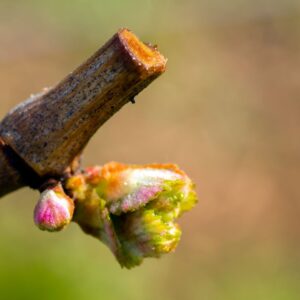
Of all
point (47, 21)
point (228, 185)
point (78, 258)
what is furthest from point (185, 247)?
point (47, 21)

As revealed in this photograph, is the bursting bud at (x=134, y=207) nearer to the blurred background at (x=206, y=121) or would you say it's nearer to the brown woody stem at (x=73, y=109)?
the brown woody stem at (x=73, y=109)

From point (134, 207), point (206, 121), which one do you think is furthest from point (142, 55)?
point (206, 121)

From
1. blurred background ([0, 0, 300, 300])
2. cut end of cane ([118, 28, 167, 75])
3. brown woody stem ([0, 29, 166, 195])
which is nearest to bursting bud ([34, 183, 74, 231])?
brown woody stem ([0, 29, 166, 195])

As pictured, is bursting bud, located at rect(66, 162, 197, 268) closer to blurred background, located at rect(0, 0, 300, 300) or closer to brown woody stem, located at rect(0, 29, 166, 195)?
brown woody stem, located at rect(0, 29, 166, 195)

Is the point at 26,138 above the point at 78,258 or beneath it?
above

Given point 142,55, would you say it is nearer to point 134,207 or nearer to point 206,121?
point 134,207

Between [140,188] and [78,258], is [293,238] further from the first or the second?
[140,188]
